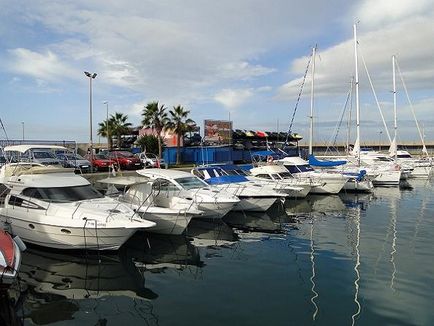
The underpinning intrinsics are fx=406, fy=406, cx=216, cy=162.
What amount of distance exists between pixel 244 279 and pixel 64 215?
6011 mm

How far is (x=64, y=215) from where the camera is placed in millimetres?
12727

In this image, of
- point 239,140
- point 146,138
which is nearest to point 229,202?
point 146,138

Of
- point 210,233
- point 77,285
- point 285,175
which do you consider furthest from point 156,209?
point 285,175

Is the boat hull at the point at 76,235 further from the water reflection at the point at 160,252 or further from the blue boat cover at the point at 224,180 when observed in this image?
the blue boat cover at the point at 224,180

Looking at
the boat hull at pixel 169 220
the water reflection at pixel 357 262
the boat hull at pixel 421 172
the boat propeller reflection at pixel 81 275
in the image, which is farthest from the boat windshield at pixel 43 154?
the boat hull at pixel 421 172

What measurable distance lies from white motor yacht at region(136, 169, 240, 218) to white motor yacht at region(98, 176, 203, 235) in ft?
0.69

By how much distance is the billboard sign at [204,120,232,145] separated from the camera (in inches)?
2139

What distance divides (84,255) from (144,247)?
84.6 inches

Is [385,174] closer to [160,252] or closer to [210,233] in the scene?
[210,233]

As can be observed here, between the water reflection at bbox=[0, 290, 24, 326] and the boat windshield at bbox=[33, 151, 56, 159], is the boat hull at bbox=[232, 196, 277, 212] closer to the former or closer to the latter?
the water reflection at bbox=[0, 290, 24, 326]

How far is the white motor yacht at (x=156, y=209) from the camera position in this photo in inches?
604

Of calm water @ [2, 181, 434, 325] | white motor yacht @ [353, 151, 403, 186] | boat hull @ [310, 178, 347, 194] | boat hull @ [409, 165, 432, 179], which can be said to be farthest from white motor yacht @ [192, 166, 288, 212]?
boat hull @ [409, 165, 432, 179]

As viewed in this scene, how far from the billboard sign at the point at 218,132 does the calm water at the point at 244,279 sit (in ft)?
122

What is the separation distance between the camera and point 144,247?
14.3m
